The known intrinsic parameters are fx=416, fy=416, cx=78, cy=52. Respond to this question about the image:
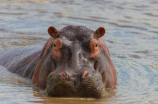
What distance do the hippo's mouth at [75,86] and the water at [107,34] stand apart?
0.09 metres

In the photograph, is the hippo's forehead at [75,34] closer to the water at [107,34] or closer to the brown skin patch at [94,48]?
the brown skin patch at [94,48]

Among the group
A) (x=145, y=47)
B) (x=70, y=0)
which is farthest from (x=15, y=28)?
(x=70, y=0)

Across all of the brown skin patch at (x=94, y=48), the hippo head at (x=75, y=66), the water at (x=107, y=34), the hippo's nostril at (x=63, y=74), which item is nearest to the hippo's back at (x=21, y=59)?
the water at (x=107, y=34)

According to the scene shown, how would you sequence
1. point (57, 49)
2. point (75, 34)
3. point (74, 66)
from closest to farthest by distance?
point (74, 66) < point (57, 49) < point (75, 34)

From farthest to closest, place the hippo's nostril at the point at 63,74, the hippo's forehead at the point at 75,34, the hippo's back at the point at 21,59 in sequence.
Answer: the hippo's back at the point at 21,59
the hippo's forehead at the point at 75,34
the hippo's nostril at the point at 63,74

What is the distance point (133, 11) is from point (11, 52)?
22.9 ft

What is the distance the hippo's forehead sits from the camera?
615cm

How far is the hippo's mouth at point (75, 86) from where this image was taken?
555cm

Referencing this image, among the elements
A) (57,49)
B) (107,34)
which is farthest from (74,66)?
(107,34)

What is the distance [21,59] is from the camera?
827 centimetres

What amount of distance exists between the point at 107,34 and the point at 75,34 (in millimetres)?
5536

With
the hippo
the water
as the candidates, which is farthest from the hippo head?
the water

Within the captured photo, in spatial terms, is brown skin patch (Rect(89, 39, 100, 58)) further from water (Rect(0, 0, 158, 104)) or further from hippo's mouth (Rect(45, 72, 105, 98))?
water (Rect(0, 0, 158, 104))

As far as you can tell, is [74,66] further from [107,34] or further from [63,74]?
[107,34]
